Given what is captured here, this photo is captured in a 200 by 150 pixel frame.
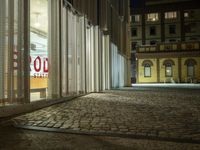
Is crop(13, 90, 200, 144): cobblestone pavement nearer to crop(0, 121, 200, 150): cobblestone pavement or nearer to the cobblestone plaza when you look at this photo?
the cobblestone plaza

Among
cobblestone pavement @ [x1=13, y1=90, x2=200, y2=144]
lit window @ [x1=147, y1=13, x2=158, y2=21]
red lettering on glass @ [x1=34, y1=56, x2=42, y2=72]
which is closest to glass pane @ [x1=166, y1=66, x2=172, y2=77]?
lit window @ [x1=147, y1=13, x2=158, y2=21]

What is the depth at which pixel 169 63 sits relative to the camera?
170 feet

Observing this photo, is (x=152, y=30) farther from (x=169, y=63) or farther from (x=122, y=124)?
(x=122, y=124)

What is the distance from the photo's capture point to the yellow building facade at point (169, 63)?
167ft

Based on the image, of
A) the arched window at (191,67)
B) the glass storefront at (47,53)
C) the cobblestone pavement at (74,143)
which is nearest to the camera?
the cobblestone pavement at (74,143)

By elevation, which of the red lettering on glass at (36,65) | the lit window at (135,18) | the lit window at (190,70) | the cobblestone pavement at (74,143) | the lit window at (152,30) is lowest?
the cobblestone pavement at (74,143)

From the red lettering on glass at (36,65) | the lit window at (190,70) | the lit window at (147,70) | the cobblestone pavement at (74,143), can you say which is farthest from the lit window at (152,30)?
the cobblestone pavement at (74,143)

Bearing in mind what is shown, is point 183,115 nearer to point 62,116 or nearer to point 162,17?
point 62,116

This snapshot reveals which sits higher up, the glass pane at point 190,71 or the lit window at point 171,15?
the lit window at point 171,15

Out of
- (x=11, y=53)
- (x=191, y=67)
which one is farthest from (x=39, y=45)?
(x=191, y=67)

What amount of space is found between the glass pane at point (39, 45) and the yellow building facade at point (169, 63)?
137 feet

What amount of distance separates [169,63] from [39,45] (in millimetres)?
43174

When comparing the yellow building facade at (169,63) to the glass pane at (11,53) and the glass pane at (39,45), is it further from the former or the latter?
the glass pane at (11,53)

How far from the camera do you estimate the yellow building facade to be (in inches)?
2003
